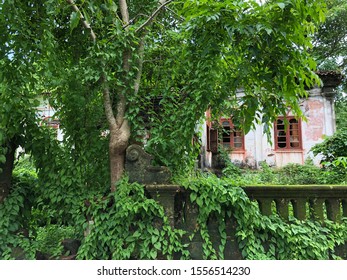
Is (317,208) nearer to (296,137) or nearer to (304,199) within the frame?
(304,199)

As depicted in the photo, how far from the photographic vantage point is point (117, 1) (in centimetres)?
388

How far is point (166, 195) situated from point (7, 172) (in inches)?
77.8

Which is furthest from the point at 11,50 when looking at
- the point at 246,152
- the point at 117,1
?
the point at 246,152

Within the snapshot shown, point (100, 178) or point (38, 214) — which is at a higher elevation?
point (100, 178)

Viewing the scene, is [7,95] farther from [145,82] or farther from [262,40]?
[262,40]

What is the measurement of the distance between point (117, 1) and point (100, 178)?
257 centimetres

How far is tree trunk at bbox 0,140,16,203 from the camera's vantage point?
3.17 m

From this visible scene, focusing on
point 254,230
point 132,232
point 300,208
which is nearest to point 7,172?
point 132,232

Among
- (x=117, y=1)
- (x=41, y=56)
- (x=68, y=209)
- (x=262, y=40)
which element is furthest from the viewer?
(x=117, y=1)

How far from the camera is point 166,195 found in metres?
3.01

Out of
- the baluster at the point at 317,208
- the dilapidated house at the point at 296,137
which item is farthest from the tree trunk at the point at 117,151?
the dilapidated house at the point at 296,137

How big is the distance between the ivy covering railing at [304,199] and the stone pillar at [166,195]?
2.92 feet

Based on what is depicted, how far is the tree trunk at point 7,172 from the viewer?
3166 millimetres

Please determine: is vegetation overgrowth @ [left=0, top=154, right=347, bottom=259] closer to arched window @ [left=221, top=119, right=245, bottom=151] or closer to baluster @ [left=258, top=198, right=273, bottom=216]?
baluster @ [left=258, top=198, right=273, bottom=216]
